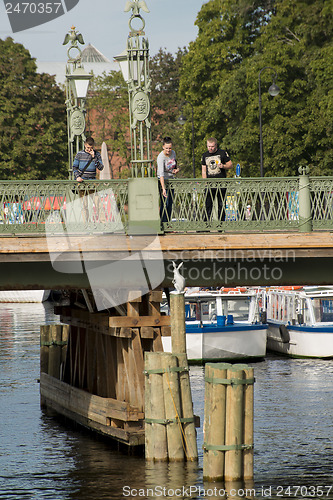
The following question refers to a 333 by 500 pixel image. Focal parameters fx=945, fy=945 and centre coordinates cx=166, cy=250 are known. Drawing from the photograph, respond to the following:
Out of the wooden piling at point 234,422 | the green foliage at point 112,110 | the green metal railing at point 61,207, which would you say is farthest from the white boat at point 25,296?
the wooden piling at point 234,422

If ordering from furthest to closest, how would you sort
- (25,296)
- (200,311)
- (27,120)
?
(27,120), (25,296), (200,311)

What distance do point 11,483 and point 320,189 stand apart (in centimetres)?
737

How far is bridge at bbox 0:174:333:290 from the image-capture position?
16.1 metres

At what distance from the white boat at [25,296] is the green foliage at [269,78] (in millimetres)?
14103

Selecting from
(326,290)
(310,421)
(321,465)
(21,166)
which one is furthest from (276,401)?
(21,166)

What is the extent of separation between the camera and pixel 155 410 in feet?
50.6

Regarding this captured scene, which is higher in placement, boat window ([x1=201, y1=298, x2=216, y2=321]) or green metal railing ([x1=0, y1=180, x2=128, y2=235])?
green metal railing ([x1=0, y1=180, x2=128, y2=235])

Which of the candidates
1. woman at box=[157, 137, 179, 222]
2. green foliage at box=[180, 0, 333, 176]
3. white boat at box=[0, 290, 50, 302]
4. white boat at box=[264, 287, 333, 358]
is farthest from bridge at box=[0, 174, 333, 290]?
white boat at box=[0, 290, 50, 302]

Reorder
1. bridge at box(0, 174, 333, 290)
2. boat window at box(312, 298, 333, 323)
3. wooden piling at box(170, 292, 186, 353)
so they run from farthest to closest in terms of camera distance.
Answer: boat window at box(312, 298, 333, 323)
bridge at box(0, 174, 333, 290)
wooden piling at box(170, 292, 186, 353)

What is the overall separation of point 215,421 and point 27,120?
178 ft

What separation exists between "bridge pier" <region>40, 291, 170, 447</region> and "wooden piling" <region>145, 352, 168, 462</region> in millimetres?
1432

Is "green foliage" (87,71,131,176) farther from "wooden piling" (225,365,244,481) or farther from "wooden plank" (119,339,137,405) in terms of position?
"wooden piling" (225,365,244,481)

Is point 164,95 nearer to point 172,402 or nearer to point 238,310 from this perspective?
point 238,310

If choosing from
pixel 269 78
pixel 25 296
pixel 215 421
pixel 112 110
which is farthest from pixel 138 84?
pixel 112 110
